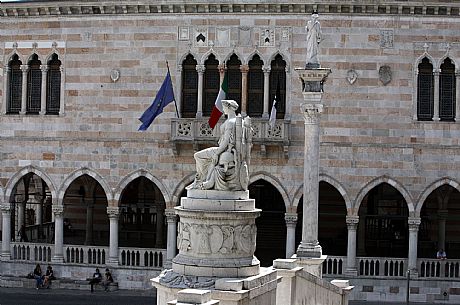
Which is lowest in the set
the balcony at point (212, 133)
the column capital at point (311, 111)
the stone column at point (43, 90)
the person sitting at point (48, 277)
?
the person sitting at point (48, 277)

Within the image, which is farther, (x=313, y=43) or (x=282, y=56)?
(x=282, y=56)

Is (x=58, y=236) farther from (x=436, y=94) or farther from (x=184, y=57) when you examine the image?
(x=436, y=94)

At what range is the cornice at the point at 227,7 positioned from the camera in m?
35.9

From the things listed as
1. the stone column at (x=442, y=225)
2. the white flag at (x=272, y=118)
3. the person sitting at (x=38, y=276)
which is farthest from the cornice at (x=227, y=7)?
the person sitting at (x=38, y=276)

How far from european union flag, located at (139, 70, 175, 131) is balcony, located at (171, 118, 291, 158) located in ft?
2.89

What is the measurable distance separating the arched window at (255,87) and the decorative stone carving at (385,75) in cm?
429

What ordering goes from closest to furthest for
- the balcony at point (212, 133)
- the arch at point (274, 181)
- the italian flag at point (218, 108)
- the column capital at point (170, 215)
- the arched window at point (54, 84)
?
the italian flag at point (218, 108)
the balcony at point (212, 133)
the arch at point (274, 181)
the column capital at point (170, 215)
the arched window at point (54, 84)

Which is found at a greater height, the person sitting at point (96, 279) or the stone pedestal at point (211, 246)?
the stone pedestal at point (211, 246)

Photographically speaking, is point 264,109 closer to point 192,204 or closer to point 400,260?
point 400,260

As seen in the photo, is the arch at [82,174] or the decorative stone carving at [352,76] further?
the arch at [82,174]

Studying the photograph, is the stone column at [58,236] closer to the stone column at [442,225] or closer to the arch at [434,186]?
the arch at [434,186]

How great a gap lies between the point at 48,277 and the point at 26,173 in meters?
4.17

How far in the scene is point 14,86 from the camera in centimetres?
3884

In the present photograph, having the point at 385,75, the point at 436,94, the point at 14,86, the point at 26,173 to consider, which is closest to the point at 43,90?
the point at 14,86
